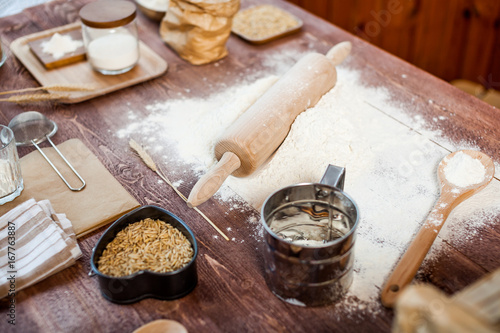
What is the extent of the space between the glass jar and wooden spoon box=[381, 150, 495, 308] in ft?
3.01

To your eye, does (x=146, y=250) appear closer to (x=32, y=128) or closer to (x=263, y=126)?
(x=263, y=126)

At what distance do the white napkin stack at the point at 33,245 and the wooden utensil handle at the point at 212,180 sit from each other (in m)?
0.24

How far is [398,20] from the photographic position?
8.44 feet

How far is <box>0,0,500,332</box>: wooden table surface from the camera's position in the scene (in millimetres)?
813

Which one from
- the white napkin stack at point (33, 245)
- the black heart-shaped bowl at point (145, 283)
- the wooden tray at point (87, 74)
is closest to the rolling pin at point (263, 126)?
the black heart-shaped bowl at point (145, 283)

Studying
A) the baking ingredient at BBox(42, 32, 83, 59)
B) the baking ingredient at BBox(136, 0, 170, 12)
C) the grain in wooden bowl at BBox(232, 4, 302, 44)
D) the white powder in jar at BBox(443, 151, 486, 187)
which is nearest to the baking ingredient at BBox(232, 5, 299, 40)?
the grain in wooden bowl at BBox(232, 4, 302, 44)

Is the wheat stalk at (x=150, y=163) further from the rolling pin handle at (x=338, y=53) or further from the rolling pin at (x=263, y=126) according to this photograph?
the rolling pin handle at (x=338, y=53)

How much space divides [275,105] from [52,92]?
66 centimetres

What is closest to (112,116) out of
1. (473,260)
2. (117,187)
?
(117,187)

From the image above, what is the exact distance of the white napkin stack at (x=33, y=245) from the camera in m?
0.86

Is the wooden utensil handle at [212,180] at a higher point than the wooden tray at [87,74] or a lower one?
higher

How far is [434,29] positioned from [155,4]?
1.56 meters

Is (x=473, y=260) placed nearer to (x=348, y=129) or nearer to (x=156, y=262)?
(x=348, y=129)

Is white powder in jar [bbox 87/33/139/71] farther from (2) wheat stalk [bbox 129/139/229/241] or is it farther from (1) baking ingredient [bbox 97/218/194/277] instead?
(1) baking ingredient [bbox 97/218/194/277]
